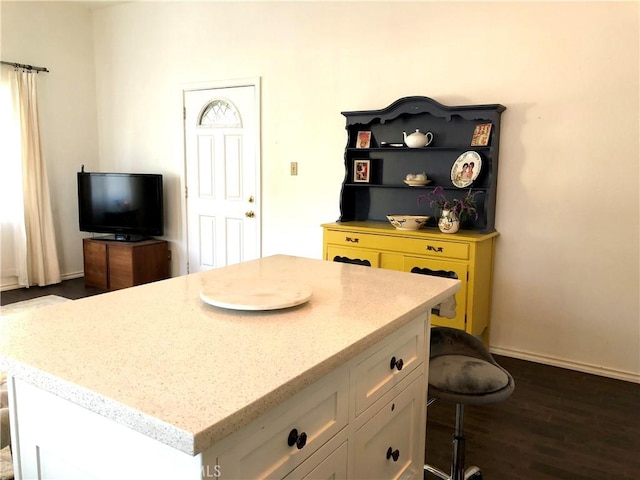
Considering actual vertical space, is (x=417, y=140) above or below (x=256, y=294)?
above

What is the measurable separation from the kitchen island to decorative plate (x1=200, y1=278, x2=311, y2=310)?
26mm

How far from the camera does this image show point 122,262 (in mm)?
5160

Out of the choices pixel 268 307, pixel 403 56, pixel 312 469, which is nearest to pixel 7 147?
pixel 403 56

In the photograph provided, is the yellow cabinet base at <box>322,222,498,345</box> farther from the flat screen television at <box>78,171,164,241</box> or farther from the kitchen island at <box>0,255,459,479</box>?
the flat screen television at <box>78,171,164,241</box>

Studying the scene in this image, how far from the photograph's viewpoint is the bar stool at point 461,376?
1.73 meters

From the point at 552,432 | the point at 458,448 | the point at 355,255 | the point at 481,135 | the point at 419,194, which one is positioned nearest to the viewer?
the point at 458,448

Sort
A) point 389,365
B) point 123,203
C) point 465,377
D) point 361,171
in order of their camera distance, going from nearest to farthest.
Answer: point 389,365 < point 465,377 < point 361,171 < point 123,203

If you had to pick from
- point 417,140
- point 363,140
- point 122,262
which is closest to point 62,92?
point 122,262

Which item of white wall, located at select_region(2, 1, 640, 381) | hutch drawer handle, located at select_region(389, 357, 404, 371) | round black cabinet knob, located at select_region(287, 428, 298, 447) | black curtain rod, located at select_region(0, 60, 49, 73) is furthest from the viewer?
black curtain rod, located at select_region(0, 60, 49, 73)

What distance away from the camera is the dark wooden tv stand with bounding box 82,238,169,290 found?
515 cm

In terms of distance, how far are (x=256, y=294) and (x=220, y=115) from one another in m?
3.76

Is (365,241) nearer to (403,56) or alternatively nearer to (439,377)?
(403,56)

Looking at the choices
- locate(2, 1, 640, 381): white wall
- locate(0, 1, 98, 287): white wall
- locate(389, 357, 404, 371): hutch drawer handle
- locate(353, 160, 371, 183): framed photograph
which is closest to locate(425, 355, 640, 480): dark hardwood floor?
locate(2, 1, 640, 381): white wall

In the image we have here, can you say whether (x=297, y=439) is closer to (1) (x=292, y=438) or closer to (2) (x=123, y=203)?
(1) (x=292, y=438)
